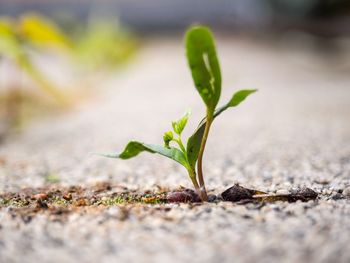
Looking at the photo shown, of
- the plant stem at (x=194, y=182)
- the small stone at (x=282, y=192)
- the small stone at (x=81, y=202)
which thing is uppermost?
the plant stem at (x=194, y=182)

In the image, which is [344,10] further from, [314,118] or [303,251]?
[303,251]

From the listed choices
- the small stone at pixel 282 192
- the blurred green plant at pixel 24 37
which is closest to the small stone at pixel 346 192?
the small stone at pixel 282 192

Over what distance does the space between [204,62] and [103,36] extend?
3477mm

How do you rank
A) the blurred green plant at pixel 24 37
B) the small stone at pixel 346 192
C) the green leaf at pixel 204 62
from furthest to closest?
1. the blurred green plant at pixel 24 37
2. the small stone at pixel 346 192
3. the green leaf at pixel 204 62

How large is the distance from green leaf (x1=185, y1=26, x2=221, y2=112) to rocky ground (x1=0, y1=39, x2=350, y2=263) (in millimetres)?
208

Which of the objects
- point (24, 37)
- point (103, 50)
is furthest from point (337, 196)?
point (103, 50)

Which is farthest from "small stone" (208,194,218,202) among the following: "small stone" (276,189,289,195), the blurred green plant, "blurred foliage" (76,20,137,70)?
"blurred foliage" (76,20,137,70)

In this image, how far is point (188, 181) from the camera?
3.70 ft

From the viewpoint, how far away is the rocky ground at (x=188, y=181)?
0.66 m

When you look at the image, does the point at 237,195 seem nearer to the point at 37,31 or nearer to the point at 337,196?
the point at 337,196

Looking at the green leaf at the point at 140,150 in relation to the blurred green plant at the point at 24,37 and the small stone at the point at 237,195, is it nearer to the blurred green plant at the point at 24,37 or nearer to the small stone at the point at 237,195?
the small stone at the point at 237,195

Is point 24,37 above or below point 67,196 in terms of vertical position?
above

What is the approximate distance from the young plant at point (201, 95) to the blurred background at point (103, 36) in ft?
3.26

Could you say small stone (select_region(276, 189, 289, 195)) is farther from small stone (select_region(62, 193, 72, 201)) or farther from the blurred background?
the blurred background
